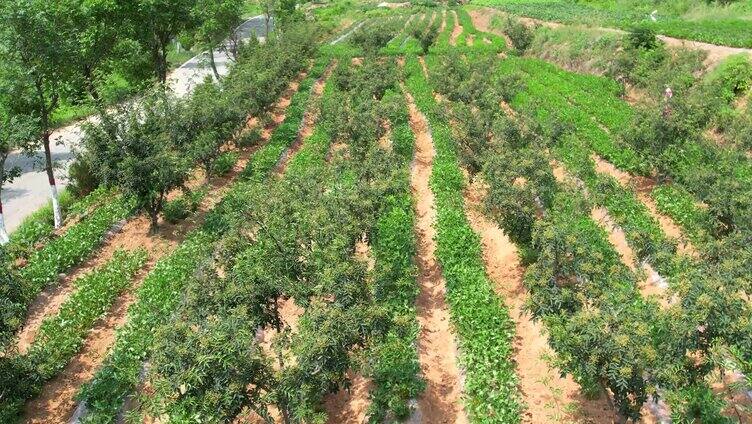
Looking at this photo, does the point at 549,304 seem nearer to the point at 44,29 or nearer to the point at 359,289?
the point at 359,289

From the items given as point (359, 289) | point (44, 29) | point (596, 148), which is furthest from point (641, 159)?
point (44, 29)

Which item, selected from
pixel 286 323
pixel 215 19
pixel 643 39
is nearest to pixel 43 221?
pixel 286 323

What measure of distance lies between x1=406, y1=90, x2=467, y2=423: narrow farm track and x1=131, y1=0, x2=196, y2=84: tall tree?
1897 centimetres

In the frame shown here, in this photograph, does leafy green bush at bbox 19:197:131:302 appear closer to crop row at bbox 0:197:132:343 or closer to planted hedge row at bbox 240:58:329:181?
crop row at bbox 0:197:132:343

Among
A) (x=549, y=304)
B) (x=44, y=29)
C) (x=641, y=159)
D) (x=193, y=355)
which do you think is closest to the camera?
(x=193, y=355)

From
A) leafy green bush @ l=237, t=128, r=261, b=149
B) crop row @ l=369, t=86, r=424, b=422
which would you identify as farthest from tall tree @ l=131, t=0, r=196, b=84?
crop row @ l=369, t=86, r=424, b=422

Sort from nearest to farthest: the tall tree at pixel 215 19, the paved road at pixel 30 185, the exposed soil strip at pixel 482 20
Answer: the paved road at pixel 30 185, the tall tree at pixel 215 19, the exposed soil strip at pixel 482 20

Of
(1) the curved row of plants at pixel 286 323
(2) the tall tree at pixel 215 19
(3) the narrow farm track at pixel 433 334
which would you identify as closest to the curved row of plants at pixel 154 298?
(1) the curved row of plants at pixel 286 323

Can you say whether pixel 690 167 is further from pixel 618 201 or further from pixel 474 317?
pixel 474 317

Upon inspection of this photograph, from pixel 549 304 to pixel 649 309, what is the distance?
108 inches

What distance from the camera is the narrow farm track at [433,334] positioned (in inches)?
586

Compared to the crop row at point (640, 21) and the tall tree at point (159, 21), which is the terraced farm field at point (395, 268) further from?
the crop row at point (640, 21)

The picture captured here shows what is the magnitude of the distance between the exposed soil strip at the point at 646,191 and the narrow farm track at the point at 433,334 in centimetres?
805

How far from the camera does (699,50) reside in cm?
3816
